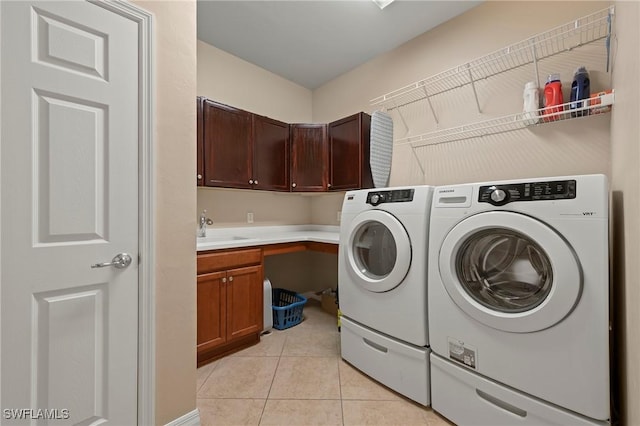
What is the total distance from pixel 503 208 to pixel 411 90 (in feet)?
4.92

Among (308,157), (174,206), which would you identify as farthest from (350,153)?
(174,206)

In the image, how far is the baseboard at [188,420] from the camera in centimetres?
121

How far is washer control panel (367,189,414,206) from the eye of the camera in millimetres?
1526

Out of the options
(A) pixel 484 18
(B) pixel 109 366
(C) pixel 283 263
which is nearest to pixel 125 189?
(B) pixel 109 366

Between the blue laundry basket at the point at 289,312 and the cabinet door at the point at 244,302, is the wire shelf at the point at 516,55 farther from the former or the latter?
the blue laundry basket at the point at 289,312

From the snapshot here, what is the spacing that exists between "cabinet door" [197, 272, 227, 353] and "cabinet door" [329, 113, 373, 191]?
1.40 m

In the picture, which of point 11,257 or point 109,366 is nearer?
point 11,257

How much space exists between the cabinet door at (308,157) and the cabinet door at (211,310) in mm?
1270

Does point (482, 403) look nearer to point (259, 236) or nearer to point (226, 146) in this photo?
point (259, 236)

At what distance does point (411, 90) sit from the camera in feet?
7.38

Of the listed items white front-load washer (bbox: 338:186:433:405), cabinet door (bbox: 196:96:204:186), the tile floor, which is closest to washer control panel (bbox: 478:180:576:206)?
white front-load washer (bbox: 338:186:433:405)

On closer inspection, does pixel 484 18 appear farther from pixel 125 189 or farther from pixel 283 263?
pixel 283 263

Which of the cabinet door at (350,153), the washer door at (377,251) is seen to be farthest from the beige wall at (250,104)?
the washer door at (377,251)

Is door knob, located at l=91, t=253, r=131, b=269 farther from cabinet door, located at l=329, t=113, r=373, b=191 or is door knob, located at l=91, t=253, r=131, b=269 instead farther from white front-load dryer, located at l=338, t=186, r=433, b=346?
cabinet door, located at l=329, t=113, r=373, b=191
